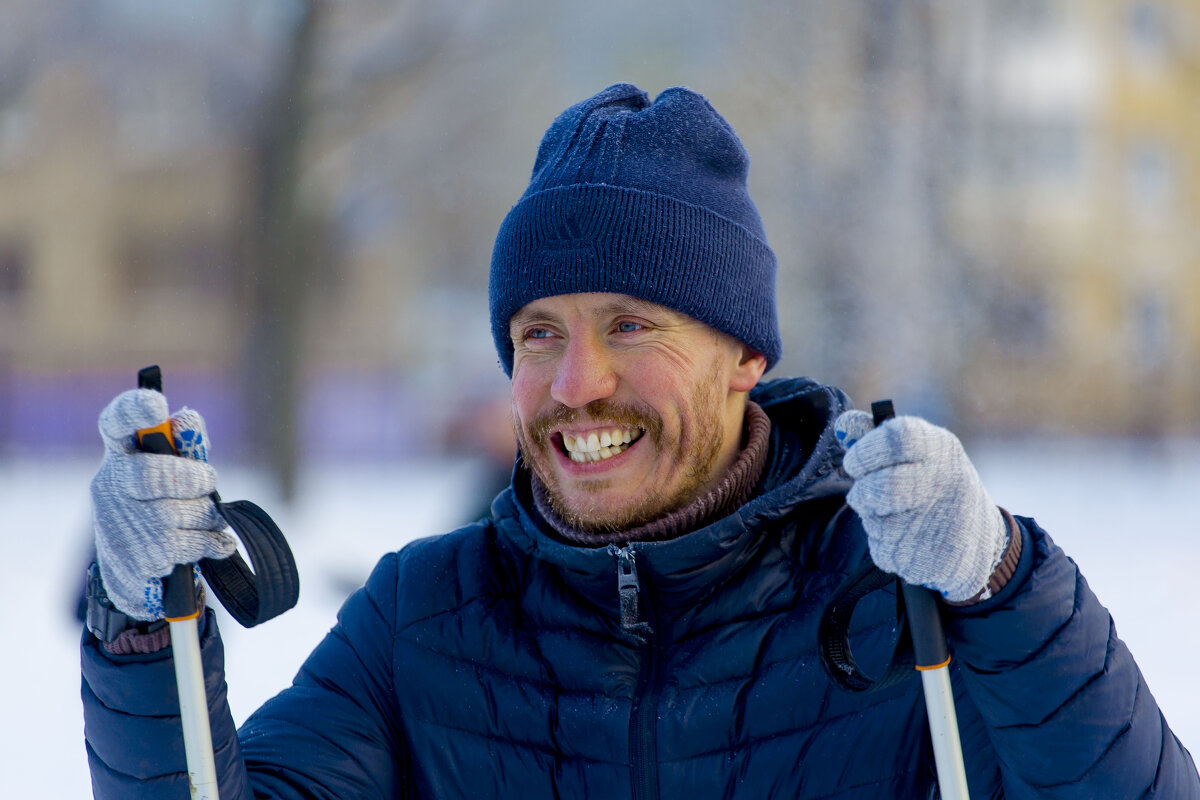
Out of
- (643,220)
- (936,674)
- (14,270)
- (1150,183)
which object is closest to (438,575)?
(643,220)

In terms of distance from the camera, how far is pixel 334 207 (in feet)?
27.9

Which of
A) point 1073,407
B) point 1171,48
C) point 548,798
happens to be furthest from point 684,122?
point 1171,48

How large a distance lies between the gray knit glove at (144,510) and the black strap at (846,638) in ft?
2.50

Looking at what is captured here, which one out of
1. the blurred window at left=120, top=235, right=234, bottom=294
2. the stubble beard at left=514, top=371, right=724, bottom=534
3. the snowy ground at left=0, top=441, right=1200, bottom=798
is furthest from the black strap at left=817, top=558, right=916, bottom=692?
the blurred window at left=120, top=235, right=234, bottom=294

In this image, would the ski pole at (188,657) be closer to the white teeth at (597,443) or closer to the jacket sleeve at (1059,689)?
the white teeth at (597,443)

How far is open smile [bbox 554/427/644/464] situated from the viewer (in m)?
1.67

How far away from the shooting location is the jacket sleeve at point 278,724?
1.36 meters

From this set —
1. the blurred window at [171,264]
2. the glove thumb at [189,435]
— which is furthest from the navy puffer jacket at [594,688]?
the blurred window at [171,264]

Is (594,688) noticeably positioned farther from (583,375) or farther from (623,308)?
(623,308)

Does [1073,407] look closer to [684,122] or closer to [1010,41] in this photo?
[1010,41]

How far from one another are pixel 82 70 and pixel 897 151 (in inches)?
233

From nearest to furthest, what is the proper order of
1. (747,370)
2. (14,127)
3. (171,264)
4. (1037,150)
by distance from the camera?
(747,370) → (14,127) → (171,264) → (1037,150)

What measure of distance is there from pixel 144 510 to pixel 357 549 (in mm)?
6143

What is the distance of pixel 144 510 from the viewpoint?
1.29 metres
